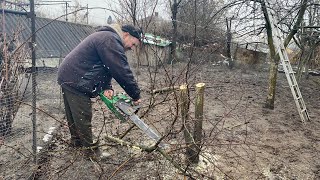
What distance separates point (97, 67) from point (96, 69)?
0.03 meters

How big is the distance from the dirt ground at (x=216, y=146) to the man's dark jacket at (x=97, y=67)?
0.24 metres

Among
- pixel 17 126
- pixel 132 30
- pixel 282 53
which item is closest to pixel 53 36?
pixel 17 126

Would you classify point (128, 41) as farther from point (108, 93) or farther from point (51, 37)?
point (51, 37)

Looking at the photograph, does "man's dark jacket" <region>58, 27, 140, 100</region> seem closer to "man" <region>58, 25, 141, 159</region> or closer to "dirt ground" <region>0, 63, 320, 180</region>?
"man" <region>58, 25, 141, 159</region>

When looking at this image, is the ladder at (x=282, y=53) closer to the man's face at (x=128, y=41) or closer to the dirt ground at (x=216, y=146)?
the dirt ground at (x=216, y=146)

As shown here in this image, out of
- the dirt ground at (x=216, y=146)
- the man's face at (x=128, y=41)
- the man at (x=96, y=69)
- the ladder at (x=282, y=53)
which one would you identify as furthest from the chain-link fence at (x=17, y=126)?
the ladder at (x=282, y=53)

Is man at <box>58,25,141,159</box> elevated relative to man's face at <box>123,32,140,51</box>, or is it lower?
lower

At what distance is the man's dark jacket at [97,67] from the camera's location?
3.16m

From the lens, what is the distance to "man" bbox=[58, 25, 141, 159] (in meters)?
3.17

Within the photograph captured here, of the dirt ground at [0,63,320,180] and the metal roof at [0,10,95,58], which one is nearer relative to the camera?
the dirt ground at [0,63,320,180]

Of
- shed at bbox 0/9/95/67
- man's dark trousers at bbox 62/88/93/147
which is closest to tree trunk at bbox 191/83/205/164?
man's dark trousers at bbox 62/88/93/147

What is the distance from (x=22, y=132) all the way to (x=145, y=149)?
2.65m

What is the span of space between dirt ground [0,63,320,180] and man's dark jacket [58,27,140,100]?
24 centimetres

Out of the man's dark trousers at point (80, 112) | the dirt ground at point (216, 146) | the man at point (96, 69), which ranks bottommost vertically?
the dirt ground at point (216, 146)
